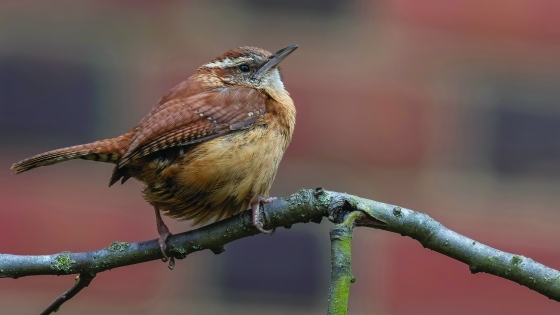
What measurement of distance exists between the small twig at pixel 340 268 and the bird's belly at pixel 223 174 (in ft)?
2.98

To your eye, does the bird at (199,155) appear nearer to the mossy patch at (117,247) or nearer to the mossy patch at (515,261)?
the mossy patch at (117,247)

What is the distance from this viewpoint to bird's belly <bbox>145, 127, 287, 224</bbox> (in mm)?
3201

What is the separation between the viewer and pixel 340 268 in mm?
2186

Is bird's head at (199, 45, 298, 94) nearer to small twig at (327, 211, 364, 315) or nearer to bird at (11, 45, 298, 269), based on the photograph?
bird at (11, 45, 298, 269)

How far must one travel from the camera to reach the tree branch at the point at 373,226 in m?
2.42

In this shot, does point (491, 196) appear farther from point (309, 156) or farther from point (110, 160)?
point (110, 160)

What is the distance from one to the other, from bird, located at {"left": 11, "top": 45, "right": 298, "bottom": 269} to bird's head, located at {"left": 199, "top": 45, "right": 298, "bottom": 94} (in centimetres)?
40

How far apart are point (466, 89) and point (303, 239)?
1.57 meters

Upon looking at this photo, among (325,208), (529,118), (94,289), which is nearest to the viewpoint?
(325,208)

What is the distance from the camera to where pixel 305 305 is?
6.11 m

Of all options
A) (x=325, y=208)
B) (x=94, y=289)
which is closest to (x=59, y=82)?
(x=94, y=289)

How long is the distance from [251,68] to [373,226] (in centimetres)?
169

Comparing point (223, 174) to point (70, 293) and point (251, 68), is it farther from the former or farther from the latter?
point (251, 68)

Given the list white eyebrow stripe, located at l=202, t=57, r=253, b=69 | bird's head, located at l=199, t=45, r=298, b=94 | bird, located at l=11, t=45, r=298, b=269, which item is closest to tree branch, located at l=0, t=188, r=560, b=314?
bird, located at l=11, t=45, r=298, b=269
